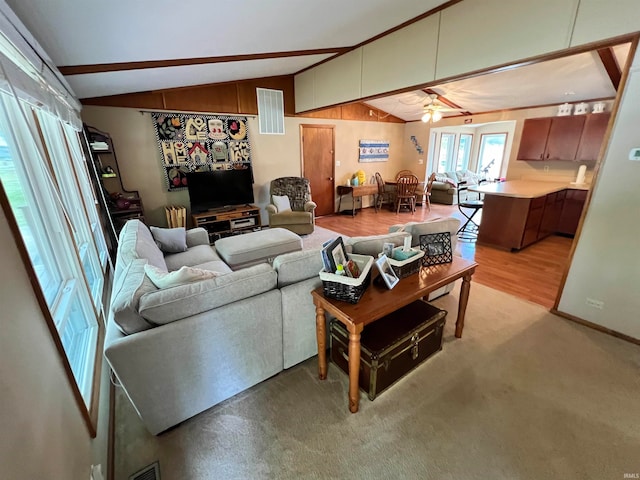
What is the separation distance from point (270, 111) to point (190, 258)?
3.46 metres

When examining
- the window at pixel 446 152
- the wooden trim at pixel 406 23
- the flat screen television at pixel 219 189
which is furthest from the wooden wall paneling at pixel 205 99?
the window at pixel 446 152


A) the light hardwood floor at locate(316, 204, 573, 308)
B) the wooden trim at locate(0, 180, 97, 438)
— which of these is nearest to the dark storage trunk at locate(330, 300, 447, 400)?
the wooden trim at locate(0, 180, 97, 438)

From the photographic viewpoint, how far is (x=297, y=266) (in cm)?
175

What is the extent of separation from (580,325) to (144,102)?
19.0 ft

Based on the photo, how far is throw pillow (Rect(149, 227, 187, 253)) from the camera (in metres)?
2.94

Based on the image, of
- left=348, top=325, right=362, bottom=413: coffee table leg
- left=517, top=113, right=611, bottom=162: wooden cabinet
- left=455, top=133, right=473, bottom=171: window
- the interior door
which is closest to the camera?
left=348, top=325, right=362, bottom=413: coffee table leg

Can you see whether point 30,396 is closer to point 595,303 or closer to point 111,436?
point 111,436

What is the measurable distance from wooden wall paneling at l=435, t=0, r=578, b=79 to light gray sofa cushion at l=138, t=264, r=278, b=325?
2.71 metres

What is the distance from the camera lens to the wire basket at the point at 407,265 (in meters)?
1.76

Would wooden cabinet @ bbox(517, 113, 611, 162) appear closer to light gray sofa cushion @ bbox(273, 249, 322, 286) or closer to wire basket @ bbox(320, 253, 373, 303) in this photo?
wire basket @ bbox(320, 253, 373, 303)

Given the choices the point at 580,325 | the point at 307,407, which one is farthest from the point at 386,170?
the point at 307,407

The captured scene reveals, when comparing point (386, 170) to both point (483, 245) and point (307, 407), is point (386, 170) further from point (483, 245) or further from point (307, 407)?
point (307, 407)

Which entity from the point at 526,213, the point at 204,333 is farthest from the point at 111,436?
the point at 526,213

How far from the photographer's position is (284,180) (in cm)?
532
